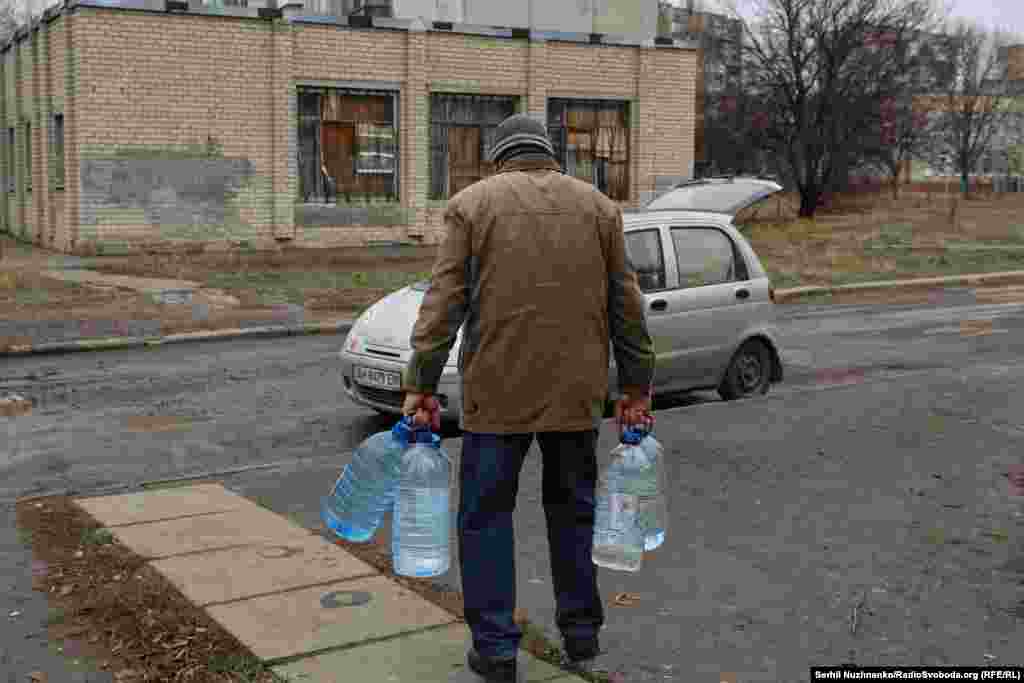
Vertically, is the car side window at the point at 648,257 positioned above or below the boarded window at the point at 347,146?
below

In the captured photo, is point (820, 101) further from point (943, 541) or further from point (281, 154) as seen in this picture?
point (943, 541)

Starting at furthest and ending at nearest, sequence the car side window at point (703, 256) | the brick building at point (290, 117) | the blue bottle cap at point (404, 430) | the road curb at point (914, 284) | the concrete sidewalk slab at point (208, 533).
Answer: the brick building at point (290, 117)
the road curb at point (914, 284)
the car side window at point (703, 256)
the concrete sidewalk slab at point (208, 533)
the blue bottle cap at point (404, 430)

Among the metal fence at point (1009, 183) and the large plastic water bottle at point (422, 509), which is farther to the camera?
the metal fence at point (1009, 183)

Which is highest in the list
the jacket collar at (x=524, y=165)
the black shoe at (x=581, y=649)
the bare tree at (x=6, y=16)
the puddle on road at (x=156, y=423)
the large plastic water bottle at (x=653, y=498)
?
the bare tree at (x=6, y=16)

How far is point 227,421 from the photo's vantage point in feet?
32.9

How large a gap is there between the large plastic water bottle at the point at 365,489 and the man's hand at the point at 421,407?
0.34m

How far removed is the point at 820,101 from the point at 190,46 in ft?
68.7

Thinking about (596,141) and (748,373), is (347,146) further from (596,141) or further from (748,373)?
(748,373)

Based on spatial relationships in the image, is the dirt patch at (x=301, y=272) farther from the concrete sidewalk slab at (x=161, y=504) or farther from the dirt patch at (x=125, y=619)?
the dirt patch at (x=125, y=619)

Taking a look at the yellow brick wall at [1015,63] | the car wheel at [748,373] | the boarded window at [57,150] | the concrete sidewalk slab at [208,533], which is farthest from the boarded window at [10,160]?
the yellow brick wall at [1015,63]

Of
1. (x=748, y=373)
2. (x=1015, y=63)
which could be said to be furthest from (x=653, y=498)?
(x=1015, y=63)

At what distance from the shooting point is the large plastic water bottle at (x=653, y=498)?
15.6ft

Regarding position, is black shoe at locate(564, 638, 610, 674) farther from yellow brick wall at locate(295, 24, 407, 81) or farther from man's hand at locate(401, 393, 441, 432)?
yellow brick wall at locate(295, 24, 407, 81)

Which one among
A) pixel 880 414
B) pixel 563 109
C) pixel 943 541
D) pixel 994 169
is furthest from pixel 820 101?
pixel 994 169
